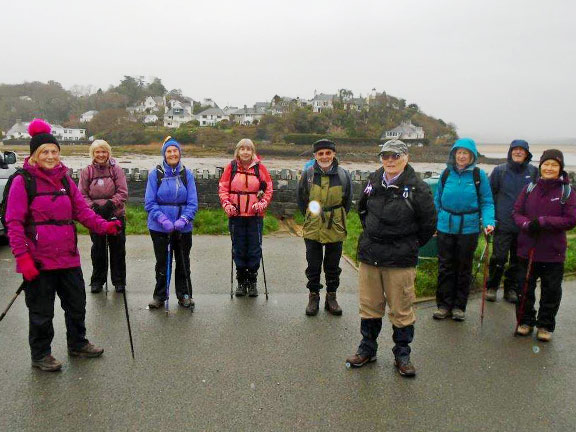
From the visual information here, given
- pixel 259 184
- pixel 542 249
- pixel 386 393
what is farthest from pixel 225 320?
pixel 542 249

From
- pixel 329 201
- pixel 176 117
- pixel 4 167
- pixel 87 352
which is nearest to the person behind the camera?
pixel 87 352

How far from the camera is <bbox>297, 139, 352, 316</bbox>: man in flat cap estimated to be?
17.0ft

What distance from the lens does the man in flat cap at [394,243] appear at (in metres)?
3.86

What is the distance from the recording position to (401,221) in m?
3.87

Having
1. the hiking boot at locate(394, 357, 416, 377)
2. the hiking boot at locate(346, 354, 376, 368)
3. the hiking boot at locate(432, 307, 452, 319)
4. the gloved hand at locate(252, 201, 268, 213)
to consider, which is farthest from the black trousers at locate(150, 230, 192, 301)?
the hiking boot at locate(432, 307, 452, 319)

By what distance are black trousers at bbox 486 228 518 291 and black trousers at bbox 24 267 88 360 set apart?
15.9ft

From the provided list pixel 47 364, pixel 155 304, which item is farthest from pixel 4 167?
pixel 47 364

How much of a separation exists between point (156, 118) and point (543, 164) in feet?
371

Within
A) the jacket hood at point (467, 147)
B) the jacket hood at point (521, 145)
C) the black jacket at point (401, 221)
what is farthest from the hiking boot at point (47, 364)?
the jacket hood at point (521, 145)

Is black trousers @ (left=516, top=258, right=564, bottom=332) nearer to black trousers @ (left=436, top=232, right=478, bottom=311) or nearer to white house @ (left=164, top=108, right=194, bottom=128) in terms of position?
black trousers @ (left=436, top=232, right=478, bottom=311)

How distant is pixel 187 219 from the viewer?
5.28 m

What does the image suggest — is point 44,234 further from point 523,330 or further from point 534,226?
point 523,330

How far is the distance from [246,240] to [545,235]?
3356 mm

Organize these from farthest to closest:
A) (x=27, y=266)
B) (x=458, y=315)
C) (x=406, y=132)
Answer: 1. (x=406, y=132)
2. (x=458, y=315)
3. (x=27, y=266)
